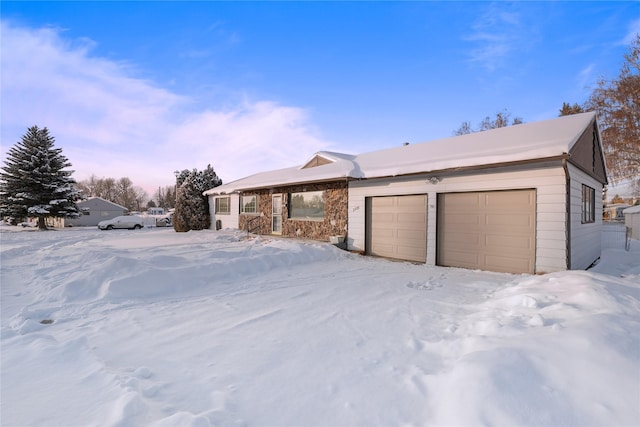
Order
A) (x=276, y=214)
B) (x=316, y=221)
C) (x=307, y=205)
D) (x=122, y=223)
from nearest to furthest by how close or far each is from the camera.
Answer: (x=316, y=221) → (x=307, y=205) → (x=276, y=214) → (x=122, y=223)

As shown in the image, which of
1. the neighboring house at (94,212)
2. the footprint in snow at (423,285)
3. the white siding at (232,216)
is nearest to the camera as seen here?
the footprint in snow at (423,285)

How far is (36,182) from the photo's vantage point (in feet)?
76.9

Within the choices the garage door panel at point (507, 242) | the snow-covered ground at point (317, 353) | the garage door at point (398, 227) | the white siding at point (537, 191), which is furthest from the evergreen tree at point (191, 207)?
the garage door panel at point (507, 242)

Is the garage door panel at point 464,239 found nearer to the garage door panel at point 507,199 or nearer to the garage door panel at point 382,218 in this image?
the garage door panel at point 507,199

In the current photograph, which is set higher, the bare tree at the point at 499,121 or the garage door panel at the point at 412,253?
the bare tree at the point at 499,121

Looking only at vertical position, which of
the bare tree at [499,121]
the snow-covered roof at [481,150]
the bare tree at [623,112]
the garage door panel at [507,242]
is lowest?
the garage door panel at [507,242]

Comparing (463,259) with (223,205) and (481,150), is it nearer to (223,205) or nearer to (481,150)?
(481,150)

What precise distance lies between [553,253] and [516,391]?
5868mm

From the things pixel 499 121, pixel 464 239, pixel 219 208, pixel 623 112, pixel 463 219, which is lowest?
pixel 464 239

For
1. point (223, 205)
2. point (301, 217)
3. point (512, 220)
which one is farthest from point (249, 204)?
point (512, 220)

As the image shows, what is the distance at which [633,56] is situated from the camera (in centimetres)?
1894

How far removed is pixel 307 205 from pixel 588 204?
9.47 metres

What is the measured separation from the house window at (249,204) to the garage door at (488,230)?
9.44 meters

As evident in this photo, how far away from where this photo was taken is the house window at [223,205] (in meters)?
16.7
